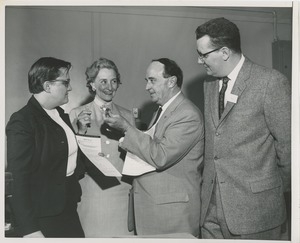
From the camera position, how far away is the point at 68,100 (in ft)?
5.60

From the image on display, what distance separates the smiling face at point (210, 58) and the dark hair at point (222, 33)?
22mm

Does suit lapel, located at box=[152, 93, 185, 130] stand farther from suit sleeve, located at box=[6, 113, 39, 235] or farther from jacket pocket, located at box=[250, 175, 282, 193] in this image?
suit sleeve, located at box=[6, 113, 39, 235]

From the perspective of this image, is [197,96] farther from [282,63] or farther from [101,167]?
[101,167]

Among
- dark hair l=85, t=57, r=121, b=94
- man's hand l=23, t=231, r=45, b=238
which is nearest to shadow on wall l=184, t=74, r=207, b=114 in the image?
dark hair l=85, t=57, r=121, b=94

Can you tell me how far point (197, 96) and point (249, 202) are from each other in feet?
1.89

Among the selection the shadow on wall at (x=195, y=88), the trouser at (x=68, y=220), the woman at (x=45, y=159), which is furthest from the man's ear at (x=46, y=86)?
the shadow on wall at (x=195, y=88)

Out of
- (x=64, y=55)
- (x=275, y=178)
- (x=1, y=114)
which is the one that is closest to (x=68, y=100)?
(x=64, y=55)

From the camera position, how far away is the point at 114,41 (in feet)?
5.63

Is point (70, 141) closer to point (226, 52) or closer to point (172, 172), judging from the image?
point (172, 172)

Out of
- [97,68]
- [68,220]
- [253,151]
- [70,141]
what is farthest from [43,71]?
[253,151]

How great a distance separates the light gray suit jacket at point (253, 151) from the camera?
1547 millimetres

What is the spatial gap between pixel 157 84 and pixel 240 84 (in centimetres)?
42

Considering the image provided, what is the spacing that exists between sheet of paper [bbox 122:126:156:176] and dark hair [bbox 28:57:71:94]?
54 centimetres

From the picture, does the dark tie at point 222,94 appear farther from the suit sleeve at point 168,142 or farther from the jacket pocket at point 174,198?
the jacket pocket at point 174,198
